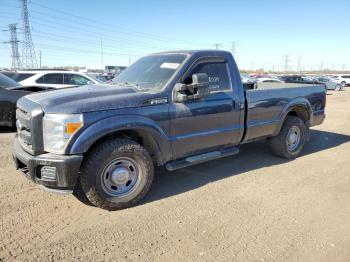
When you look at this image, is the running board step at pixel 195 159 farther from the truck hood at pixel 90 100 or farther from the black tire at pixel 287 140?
the black tire at pixel 287 140

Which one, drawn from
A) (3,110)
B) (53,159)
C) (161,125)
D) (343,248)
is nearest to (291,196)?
(343,248)

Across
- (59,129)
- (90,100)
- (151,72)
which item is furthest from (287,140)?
(59,129)

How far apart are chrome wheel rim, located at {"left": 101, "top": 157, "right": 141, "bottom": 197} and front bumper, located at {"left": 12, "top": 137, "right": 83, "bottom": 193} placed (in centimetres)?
A: 40

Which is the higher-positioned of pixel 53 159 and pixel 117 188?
pixel 53 159

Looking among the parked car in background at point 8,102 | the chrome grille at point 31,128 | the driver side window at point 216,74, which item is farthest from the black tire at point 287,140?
the parked car in background at point 8,102

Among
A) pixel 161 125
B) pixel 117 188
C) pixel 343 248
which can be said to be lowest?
pixel 343 248

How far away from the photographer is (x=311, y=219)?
3.80 m

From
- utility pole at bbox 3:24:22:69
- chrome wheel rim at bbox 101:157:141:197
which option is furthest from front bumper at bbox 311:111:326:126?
utility pole at bbox 3:24:22:69

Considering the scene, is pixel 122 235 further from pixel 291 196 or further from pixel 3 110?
pixel 3 110

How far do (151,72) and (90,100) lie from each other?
1281 millimetres

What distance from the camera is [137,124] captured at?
389 cm

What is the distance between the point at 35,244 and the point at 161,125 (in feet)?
6.48

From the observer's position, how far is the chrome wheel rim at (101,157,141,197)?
3867 mm

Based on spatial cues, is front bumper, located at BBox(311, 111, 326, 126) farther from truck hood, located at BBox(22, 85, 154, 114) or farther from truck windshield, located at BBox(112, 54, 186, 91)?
truck hood, located at BBox(22, 85, 154, 114)
